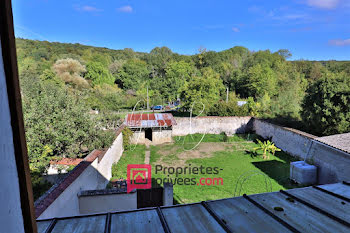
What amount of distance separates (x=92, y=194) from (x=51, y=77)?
3148 centimetres

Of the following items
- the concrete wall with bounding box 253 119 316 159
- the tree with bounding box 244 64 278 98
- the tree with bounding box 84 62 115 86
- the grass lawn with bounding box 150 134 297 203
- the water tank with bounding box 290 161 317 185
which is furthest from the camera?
the tree with bounding box 84 62 115 86

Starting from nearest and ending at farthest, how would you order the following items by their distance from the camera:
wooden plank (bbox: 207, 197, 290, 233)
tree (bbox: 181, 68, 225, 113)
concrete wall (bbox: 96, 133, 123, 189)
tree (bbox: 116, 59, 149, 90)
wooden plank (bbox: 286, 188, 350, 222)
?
1. wooden plank (bbox: 207, 197, 290, 233)
2. wooden plank (bbox: 286, 188, 350, 222)
3. concrete wall (bbox: 96, 133, 123, 189)
4. tree (bbox: 181, 68, 225, 113)
5. tree (bbox: 116, 59, 149, 90)

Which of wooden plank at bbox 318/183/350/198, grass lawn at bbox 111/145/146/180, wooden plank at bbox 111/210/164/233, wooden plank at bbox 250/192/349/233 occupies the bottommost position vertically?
grass lawn at bbox 111/145/146/180

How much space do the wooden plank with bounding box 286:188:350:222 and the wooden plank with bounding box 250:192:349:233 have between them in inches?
11.5

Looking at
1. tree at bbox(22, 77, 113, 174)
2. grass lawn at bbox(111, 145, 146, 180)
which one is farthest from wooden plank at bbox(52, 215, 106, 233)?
grass lawn at bbox(111, 145, 146, 180)

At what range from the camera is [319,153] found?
35.1 feet

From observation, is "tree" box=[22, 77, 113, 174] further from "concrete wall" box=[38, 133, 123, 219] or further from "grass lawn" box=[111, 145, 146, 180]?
"grass lawn" box=[111, 145, 146, 180]

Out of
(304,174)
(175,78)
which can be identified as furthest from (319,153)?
(175,78)

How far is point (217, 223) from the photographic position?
9.98ft

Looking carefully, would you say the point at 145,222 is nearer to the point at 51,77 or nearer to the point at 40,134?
the point at 40,134

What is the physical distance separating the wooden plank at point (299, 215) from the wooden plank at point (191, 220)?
1110mm

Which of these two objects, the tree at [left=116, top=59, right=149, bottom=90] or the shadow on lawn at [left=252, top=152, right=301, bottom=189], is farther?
the tree at [left=116, top=59, right=149, bottom=90]

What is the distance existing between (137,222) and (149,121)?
14.4 meters

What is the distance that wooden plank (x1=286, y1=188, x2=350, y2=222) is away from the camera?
347 cm
